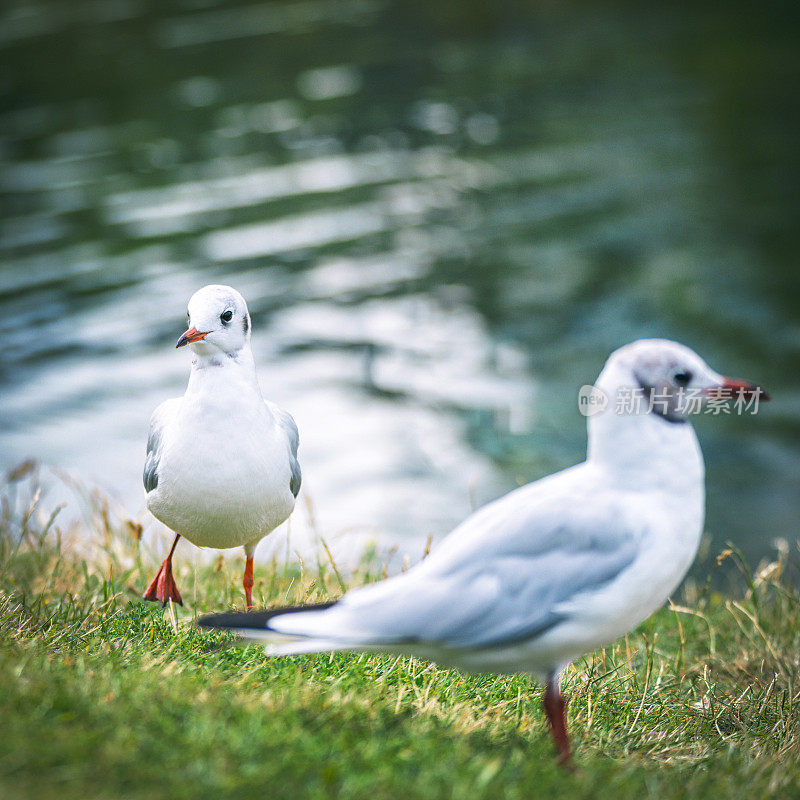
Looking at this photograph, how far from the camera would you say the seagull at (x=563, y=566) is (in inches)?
125

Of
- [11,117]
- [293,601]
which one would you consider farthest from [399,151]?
[293,601]

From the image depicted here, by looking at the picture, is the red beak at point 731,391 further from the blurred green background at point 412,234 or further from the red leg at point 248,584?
the blurred green background at point 412,234

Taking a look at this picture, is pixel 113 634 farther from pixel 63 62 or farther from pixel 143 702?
pixel 63 62

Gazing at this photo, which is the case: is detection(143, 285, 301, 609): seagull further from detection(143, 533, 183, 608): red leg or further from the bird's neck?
detection(143, 533, 183, 608): red leg

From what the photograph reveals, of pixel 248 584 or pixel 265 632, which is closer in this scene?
pixel 265 632

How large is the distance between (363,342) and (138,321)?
258cm

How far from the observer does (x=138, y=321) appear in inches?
453

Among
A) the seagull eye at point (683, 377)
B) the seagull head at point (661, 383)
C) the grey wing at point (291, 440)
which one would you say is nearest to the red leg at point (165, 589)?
the grey wing at point (291, 440)

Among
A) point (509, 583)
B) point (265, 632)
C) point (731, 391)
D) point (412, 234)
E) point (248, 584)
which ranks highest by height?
point (412, 234)

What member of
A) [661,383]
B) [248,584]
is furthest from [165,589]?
[661,383]

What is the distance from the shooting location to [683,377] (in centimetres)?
335

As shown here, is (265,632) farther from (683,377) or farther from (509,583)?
(683,377)

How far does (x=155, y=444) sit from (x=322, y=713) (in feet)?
4.53

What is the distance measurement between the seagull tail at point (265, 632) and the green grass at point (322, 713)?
224 mm
